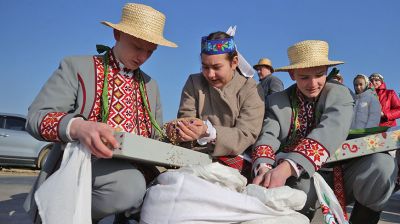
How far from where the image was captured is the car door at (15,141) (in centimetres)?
1026

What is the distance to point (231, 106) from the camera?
2754 millimetres

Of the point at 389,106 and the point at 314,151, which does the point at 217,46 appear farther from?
the point at 389,106

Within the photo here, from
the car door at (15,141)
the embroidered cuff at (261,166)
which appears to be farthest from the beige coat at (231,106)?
the car door at (15,141)

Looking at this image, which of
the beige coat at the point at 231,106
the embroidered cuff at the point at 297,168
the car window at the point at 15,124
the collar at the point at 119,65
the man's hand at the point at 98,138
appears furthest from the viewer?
the car window at the point at 15,124

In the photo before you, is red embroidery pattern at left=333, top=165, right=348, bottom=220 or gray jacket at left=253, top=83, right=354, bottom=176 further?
red embroidery pattern at left=333, top=165, right=348, bottom=220

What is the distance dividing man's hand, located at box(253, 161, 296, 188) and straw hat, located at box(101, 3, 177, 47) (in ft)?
2.84

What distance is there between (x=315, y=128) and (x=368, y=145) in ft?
1.01

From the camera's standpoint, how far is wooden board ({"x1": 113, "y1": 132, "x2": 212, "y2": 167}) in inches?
74.4

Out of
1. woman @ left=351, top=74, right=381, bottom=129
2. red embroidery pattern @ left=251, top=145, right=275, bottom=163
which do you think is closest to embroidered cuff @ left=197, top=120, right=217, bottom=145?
red embroidery pattern @ left=251, top=145, right=275, bottom=163

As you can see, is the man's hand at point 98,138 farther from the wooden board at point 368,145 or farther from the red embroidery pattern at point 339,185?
the red embroidery pattern at point 339,185

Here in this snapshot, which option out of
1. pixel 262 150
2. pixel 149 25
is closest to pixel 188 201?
pixel 262 150

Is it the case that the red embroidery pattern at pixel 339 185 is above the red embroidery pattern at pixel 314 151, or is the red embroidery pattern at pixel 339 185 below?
below

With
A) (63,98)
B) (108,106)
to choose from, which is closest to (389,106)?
(108,106)

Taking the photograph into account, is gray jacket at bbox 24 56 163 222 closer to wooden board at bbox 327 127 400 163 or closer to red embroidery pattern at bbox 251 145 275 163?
red embroidery pattern at bbox 251 145 275 163
